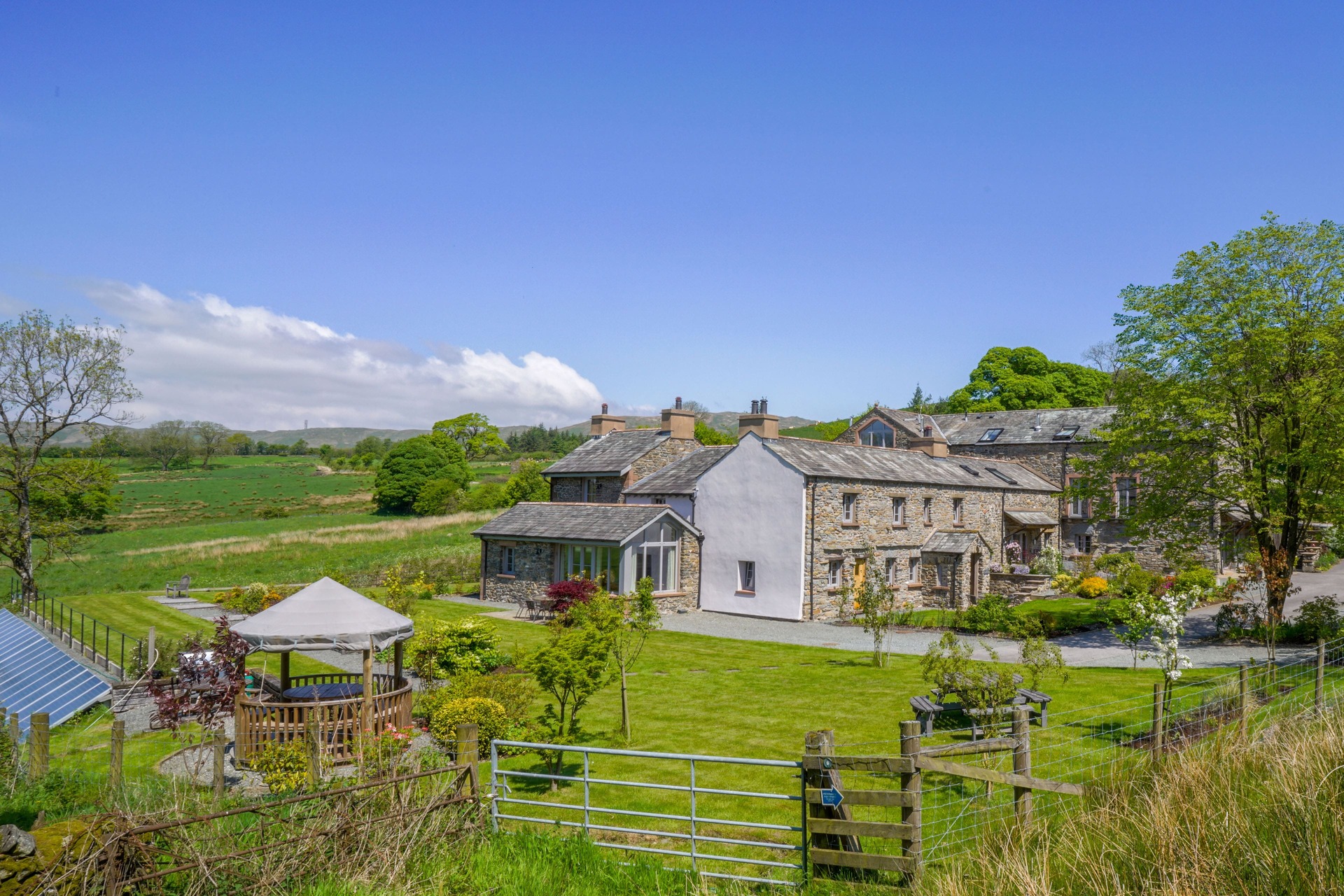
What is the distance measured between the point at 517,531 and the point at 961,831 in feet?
86.4

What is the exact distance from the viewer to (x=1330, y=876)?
503 cm

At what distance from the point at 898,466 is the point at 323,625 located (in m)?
26.1

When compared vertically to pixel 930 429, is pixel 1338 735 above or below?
below

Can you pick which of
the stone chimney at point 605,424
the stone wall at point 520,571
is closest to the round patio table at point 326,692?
the stone wall at point 520,571

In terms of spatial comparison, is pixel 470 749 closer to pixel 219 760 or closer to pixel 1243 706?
pixel 219 760

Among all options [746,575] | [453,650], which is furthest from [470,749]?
[746,575]

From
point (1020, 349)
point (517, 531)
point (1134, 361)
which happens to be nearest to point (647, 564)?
point (517, 531)

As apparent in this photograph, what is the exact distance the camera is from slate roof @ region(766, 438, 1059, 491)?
30.6 m

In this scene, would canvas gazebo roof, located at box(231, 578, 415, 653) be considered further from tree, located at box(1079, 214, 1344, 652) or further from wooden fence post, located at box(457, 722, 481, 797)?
tree, located at box(1079, 214, 1344, 652)

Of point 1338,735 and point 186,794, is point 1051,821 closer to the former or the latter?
point 1338,735

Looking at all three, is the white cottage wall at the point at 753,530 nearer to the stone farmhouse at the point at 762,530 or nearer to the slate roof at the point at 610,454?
the stone farmhouse at the point at 762,530

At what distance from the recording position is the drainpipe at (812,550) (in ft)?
96.6

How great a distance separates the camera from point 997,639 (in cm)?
2492

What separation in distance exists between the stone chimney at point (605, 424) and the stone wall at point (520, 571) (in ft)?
34.8
